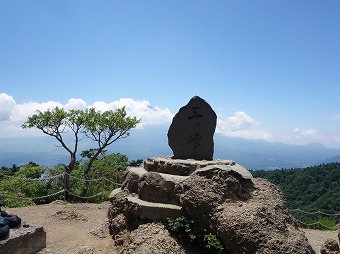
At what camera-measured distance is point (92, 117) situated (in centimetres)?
1548

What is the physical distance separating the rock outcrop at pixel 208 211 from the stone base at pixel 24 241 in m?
1.76

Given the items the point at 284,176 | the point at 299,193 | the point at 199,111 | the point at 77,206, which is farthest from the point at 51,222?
the point at 284,176

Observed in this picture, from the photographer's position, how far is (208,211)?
20.8 feet

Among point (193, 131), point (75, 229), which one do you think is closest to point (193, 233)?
point (193, 131)

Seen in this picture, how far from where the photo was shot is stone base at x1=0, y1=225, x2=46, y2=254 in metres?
6.50

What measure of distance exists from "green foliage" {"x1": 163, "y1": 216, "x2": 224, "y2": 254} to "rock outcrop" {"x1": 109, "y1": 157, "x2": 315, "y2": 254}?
0.10 m

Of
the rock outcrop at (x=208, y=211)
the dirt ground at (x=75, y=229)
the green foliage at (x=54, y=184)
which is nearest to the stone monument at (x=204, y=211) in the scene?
the rock outcrop at (x=208, y=211)

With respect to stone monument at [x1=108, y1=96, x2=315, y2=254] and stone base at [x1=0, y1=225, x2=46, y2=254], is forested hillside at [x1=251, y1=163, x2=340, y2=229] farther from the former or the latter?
stone base at [x1=0, y1=225, x2=46, y2=254]

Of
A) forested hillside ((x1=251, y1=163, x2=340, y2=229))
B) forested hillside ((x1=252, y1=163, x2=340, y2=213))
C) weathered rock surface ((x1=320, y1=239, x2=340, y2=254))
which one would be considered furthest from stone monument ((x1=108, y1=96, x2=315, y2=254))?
forested hillside ((x1=252, y1=163, x2=340, y2=213))

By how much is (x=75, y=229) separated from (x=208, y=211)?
4878 mm

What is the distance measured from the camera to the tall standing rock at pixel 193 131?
9.21m

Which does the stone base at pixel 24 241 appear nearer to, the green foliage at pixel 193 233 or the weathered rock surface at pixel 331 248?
the green foliage at pixel 193 233

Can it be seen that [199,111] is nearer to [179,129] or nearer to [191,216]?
[179,129]

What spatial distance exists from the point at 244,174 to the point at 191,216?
161 cm
